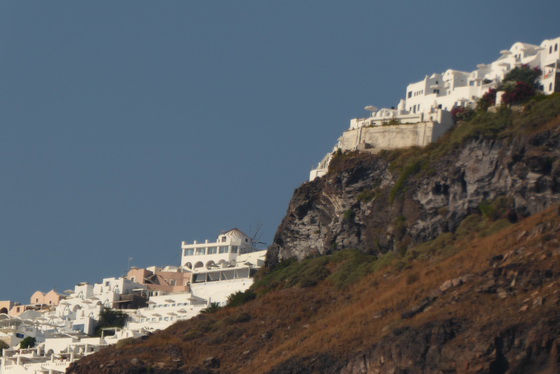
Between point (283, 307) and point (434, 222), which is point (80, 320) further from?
point (434, 222)

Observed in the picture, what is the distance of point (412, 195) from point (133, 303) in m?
34.3

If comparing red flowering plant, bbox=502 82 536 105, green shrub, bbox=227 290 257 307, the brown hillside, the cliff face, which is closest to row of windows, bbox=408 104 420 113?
the cliff face

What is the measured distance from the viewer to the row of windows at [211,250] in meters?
130

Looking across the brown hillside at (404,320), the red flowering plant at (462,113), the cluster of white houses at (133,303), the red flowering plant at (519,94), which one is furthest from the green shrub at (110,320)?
the red flowering plant at (519,94)

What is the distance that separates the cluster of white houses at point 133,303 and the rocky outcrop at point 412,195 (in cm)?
817

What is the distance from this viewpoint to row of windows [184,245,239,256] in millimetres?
130125

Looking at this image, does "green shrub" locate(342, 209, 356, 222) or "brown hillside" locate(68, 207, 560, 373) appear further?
"green shrub" locate(342, 209, 356, 222)

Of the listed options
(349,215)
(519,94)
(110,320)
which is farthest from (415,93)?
(110,320)

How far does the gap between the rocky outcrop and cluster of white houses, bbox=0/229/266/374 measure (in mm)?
8167

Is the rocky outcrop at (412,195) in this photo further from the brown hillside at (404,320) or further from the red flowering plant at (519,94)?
the red flowering plant at (519,94)

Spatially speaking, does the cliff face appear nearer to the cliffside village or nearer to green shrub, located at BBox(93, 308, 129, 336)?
the cliffside village

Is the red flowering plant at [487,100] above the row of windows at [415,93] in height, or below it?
below

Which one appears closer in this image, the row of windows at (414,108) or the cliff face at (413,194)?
the cliff face at (413,194)

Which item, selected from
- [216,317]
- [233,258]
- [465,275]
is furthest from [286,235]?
[465,275]
